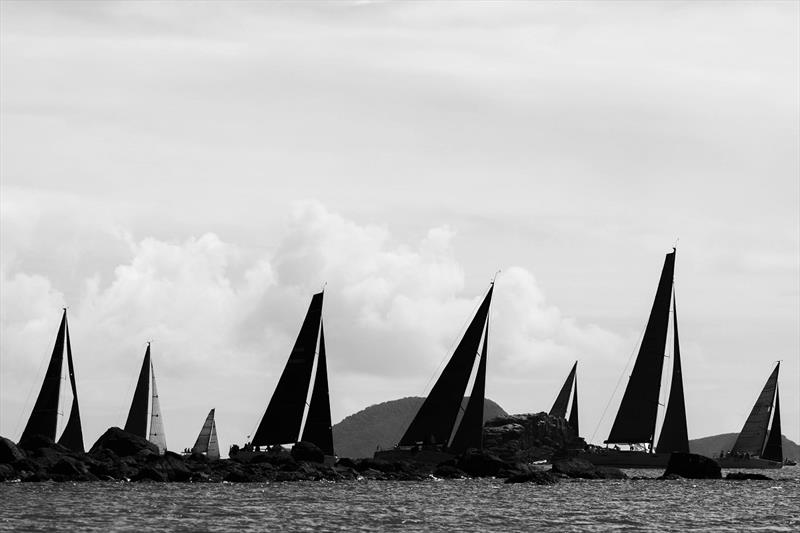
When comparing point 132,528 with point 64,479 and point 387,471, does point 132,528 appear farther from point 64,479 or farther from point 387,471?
point 387,471

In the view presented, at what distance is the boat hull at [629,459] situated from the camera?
94.0 metres

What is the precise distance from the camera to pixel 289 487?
66062 mm

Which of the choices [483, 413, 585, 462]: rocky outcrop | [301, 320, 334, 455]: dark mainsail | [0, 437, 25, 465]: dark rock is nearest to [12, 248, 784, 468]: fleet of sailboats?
[301, 320, 334, 455]: dark mainsail

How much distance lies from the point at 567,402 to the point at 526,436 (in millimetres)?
19446

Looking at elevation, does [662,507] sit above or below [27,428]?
below

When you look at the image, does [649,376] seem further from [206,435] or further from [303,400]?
[206,435]

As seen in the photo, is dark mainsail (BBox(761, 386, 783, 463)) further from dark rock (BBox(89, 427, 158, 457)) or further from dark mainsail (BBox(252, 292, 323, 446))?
dark rock (BBox(89, 427, 158, 457))

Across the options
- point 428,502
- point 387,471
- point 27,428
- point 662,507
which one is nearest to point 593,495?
point 662,507

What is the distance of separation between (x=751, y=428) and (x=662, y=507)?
5860 centimetres

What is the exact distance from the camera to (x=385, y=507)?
54.1 meters

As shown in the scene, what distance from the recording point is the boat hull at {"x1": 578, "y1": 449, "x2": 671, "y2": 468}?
94.0m

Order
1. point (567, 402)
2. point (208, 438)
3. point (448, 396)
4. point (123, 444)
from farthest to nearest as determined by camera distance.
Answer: point (567, 402)
point (208, 438)
point (448, 396)
point (123, 444)

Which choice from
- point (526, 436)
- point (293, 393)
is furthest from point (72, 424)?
point (526, 436)

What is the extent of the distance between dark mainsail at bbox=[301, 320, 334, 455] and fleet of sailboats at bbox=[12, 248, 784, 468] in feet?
0.21
